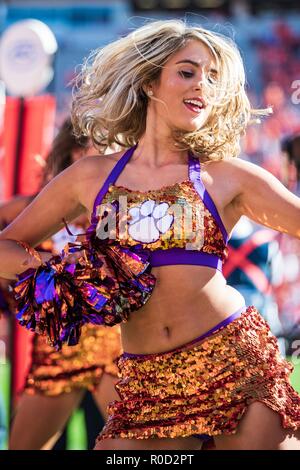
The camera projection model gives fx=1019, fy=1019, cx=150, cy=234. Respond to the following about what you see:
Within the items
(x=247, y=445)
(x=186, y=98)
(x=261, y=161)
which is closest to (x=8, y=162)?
(x=261, y=161)

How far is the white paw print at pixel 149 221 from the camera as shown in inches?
118

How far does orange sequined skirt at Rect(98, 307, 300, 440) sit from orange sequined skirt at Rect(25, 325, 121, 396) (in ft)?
5.19

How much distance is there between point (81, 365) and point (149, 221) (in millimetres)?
1772

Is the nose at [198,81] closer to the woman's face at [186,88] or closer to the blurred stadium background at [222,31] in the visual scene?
the woman's face at [186,88]

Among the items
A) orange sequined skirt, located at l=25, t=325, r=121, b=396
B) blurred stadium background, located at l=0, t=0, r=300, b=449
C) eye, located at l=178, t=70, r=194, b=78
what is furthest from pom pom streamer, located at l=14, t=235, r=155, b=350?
blurred stadium background, located at l=0, t=0, r=300, b=449

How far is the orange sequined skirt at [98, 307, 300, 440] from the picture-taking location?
9.50ft

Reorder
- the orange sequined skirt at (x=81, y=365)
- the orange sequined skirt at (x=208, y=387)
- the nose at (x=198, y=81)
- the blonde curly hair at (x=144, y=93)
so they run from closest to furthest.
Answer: the orange sequined skirt at (x=208, y=387)
the nose at (x=198, y=81)
the blonde curly hair at (x=144, y=93)
the orange sequined skirt at (x=81, y=365)

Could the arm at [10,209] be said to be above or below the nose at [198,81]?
above

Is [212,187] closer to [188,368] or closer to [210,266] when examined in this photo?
[210,266]

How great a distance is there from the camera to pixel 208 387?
9.63 feet

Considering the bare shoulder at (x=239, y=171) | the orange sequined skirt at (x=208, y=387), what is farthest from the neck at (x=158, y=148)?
the orange sequined skirt at (x=208, y=387)

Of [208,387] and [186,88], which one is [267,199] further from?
[208,387]

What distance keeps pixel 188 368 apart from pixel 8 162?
3.05 m

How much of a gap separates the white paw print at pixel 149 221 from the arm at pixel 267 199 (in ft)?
0.78
